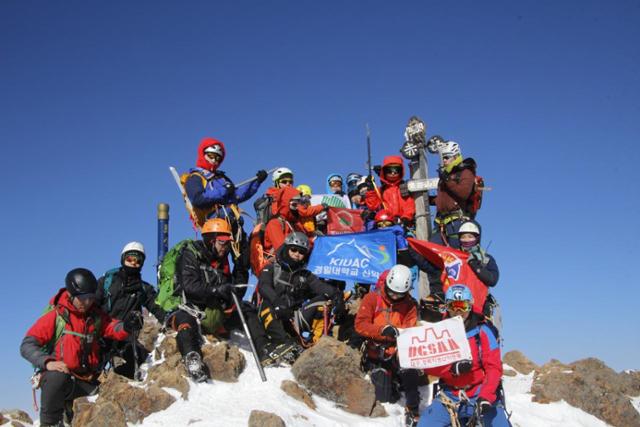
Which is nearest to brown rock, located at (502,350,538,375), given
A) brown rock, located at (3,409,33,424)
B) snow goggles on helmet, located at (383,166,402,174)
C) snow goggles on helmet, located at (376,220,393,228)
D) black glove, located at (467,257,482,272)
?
snow goggles on helmet, located at (376,220,393,228)

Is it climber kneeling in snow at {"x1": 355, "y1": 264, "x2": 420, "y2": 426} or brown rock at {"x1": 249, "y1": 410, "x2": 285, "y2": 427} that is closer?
brown rock at {"x1": 249, "y1": 410, "x2": 285, "y2": 427}

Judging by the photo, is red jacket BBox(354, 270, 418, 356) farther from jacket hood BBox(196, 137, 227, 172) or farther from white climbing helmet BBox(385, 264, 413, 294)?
jacket hood BBox(196, 137, 227, 172)

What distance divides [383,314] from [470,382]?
Answer: 1.88 m

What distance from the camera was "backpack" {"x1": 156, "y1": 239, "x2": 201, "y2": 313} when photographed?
945cm

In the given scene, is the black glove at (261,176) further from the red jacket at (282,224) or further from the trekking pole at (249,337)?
the trekking pole at (249,337)

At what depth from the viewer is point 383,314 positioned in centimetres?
905

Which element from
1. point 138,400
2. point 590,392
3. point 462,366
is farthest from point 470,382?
point 590,392

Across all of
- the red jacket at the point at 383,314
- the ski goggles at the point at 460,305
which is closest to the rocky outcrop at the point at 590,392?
the red jacket at the point at 383,314

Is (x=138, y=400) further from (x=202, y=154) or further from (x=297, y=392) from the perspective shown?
(x=202, y=154)

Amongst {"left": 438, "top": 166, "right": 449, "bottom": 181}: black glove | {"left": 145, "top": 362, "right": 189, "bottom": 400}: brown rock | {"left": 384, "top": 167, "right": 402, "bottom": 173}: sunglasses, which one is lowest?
{"left": 145, "top": 362, "right": 189, "bottom": 400}: brown rock

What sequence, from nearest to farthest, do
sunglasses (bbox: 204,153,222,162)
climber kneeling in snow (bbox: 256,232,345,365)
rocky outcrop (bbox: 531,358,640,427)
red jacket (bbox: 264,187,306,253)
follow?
climber kneeling in snow (bbox: 256,232,345,365), rocky outcrop (bbox: 531,358,640,427), red jacket (bbox: 264,187,306,253), sunglasses (bbox: 204,153,222,162)

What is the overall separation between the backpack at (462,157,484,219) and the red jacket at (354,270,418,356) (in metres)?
2.80

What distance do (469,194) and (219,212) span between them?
15.9 ft

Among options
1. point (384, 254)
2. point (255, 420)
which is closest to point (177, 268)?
point (255, 420)
